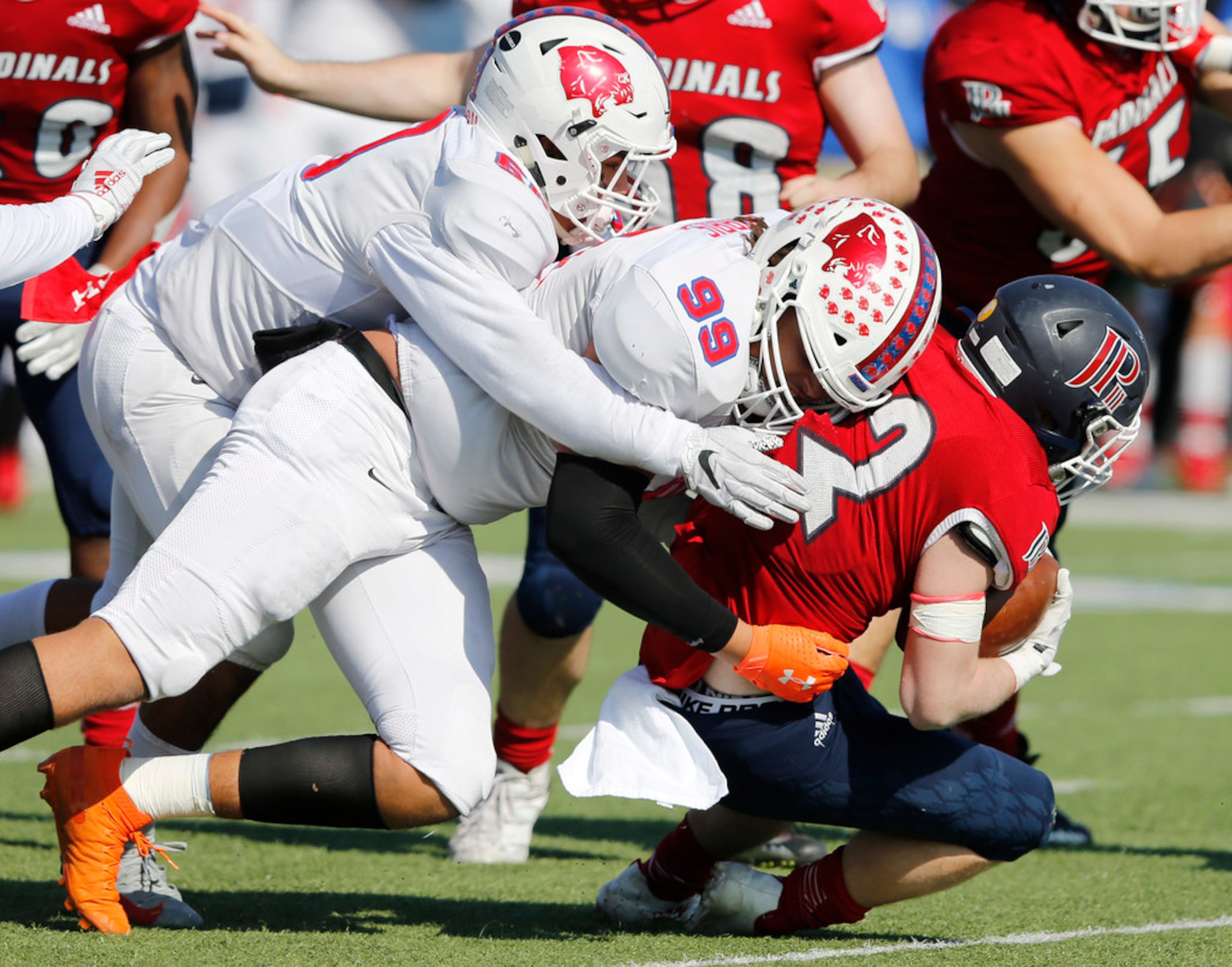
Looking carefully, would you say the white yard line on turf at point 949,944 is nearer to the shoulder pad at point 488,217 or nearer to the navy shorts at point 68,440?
the shoulder pad at point 488,217

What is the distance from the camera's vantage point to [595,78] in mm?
2916

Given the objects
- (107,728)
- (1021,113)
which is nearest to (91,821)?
(107,728)

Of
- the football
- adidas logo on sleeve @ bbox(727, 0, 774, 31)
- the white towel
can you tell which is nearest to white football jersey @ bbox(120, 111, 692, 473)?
the white towel

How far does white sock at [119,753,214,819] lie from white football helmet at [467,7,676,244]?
1.19m

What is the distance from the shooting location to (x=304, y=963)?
8.93 ft

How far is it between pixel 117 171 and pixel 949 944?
208cm

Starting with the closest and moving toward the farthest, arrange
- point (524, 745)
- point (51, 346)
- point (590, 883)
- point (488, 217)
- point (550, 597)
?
point (488, 217) < point (51, 346) < point (590, 883) < point (550, 597) < point (524, 745)

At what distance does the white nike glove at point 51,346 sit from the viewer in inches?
137

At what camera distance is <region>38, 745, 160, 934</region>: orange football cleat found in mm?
2803

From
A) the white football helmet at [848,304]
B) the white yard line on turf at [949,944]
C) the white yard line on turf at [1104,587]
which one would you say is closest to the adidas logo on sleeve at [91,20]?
the white football helmet at [848,304]

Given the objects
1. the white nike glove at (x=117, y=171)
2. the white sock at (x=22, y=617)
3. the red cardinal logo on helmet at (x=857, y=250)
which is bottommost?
the white sock at (x=22, y=617)

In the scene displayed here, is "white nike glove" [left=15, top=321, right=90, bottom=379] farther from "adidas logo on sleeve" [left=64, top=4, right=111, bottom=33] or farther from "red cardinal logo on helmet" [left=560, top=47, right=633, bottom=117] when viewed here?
"red cardinal logo on helmet" [left=560, top=47, right=633, bottom=117]

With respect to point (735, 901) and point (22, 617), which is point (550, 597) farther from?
point (22, 617)

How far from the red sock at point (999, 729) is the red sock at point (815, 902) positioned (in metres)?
1.12
